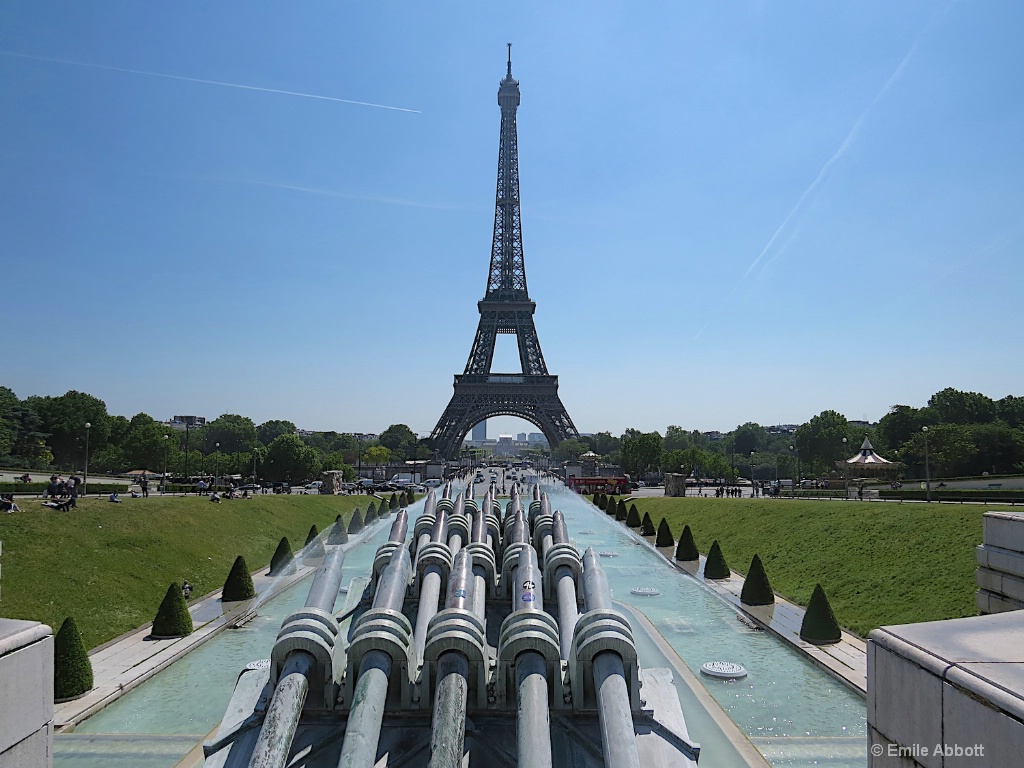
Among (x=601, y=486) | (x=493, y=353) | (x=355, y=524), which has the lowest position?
(x=355, y=524)

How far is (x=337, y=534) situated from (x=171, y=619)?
18650mm

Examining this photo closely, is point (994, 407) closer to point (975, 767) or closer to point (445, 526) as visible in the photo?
point (445, 526)

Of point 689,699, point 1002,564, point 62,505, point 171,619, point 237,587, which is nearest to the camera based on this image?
point 1002,564

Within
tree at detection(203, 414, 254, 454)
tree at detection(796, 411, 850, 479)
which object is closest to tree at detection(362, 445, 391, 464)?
tree at detection(203, 414, 254, 454)

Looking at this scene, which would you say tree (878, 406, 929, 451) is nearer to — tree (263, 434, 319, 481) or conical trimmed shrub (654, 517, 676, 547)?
conical trimmed shrub (654, 517, 676, 547)

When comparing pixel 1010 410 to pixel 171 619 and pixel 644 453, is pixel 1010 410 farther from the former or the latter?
pixel 171 619

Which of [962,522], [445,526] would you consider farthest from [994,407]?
[445,526]

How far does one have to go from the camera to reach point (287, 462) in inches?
2653

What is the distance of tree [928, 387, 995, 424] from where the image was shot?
3290 inches

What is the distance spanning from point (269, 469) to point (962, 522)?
5999cm

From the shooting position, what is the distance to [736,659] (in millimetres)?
15883

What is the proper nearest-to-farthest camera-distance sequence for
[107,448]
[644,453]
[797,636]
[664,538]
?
[797,636] < [664,538] < [107,448] < [644,453]

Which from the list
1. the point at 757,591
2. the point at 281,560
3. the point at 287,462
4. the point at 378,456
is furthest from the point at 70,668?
the point at 378,456

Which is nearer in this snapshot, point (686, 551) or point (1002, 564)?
point (1002, 564)
